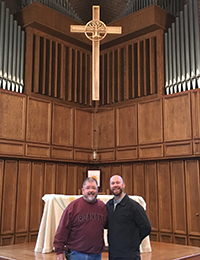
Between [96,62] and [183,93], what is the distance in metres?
3.42

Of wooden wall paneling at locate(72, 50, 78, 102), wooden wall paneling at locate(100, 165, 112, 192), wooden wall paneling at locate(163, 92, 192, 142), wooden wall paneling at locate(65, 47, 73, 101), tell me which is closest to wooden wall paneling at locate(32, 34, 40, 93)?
wooden wall paneling at locate(65, 47, 73, 101)

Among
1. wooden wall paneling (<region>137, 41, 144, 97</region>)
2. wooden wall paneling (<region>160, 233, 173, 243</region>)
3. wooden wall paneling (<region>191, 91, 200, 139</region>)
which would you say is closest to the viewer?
wooden wall paneling (<region>191, 91, 200, 139</region>)

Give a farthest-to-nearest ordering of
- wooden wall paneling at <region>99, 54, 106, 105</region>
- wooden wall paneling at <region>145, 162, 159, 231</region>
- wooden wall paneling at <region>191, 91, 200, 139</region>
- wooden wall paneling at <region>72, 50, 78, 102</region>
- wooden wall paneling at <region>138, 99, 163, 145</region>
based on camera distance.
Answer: wooden wall paneling at <region>99, 54, 106, 105</region>, wooden wall paneling at <region>72, 50, 78, 102</region>, wooden wall paneling at <region>138, 99, 163, 145</region>, wooden wall paneling at <region>145, 162, 159, 231</region>, wooden wall paneling at <region>191, 91, 200, 139</region>

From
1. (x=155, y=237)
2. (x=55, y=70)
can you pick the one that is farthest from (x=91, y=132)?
(x=155, y=237)

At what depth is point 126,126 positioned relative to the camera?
32.2ft

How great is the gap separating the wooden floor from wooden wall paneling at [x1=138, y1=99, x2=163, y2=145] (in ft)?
9.75

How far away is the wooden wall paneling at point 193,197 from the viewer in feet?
27.1

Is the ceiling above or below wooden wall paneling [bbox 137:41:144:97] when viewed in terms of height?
above

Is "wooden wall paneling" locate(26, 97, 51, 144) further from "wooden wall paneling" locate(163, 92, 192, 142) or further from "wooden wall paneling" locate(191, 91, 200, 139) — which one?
"wooden wall paneling" locate(191, 91, 200, 139)

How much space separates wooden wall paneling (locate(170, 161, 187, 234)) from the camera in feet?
27.8

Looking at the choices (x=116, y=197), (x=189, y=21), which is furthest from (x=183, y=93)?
(x=116, y=197)

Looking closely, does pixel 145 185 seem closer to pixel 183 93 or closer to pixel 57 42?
pixel 183 93

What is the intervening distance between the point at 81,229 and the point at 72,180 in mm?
6241

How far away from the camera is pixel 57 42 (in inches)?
396
